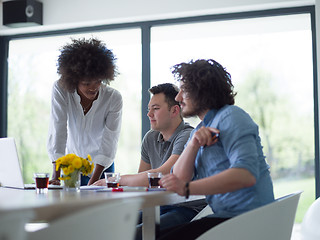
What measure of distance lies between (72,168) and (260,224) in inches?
33.8

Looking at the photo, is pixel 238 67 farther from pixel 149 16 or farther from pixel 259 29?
pixel 149 16

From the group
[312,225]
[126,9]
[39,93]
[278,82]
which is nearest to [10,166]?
[312,225]

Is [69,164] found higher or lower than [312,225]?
higher

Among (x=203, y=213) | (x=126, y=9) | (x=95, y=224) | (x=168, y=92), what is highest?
(x=126, y=9)

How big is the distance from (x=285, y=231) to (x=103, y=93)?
1665 millimetres

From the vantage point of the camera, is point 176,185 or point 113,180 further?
point 113,180

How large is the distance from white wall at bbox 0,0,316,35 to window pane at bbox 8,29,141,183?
8.0 inches

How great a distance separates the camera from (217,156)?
6.18ft

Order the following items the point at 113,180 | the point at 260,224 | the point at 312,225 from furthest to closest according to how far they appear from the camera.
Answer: the point at 312,225 < the point at 113,180 < the point at 260,224

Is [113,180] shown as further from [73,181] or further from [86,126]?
[86,126]

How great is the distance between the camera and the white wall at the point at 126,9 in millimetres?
4188

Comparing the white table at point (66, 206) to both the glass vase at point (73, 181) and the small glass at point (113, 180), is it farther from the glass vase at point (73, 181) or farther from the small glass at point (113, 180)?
the glass vase at point (73, 181)

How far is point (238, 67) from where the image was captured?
14.3 ft

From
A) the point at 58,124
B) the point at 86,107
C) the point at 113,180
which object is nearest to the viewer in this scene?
the point at 113,180
